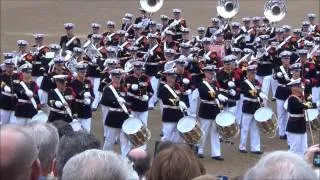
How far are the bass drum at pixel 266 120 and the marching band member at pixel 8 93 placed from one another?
489 centimetres

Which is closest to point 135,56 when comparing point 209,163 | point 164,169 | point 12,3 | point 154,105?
point 154,105

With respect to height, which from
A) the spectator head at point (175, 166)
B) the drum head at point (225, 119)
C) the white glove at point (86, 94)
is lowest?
the drum head at point (225, 119)

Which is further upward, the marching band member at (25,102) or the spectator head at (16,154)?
the spectator head at (16,154)

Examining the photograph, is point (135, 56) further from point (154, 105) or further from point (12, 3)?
point (12, 3)

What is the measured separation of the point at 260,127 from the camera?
1457cm

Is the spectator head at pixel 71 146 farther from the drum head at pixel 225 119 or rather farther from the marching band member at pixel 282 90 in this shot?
the marching band member at pixel 282 90

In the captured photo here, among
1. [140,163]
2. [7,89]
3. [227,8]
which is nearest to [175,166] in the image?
[140,163]

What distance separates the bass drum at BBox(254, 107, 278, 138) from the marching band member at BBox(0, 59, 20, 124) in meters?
4.89

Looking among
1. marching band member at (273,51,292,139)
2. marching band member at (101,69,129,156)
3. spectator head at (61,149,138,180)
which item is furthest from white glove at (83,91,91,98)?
spectator head at (61,149,138,180)

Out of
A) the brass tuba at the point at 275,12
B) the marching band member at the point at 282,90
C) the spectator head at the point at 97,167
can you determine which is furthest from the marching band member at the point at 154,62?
the spectator head at the point at 97,167

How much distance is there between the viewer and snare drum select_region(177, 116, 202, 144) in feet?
44.3

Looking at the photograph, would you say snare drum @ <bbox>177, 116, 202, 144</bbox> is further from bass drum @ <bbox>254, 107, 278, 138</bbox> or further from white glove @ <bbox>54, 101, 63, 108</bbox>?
white glove @ <bbox>54, 101, 63, 108</bbox>

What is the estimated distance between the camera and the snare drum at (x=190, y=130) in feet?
44.3

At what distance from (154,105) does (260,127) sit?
497 cm
